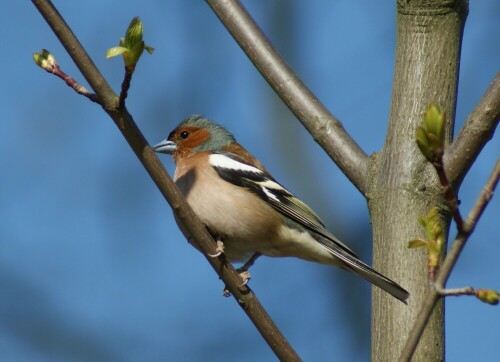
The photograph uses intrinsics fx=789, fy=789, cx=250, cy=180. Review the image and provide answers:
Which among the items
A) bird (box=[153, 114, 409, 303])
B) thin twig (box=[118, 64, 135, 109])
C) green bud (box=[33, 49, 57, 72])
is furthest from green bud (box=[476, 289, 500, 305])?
bird (box=[153, 114, 409, 303])

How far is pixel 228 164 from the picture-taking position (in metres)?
5.48

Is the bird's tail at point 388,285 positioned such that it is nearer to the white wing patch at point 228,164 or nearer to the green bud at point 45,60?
the green bud at point 45,60

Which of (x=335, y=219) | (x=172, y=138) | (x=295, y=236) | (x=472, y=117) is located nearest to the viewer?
(x=472, y=117)

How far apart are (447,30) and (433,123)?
1676mm

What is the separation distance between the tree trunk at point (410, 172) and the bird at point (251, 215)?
82cm

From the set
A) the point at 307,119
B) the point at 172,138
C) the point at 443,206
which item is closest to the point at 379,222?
the point at 443,206

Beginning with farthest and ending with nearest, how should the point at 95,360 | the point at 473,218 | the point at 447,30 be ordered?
1. the point at 95,360
2. the point at 447,30
3. the point at 473,218

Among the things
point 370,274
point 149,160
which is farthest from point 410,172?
point 149,160

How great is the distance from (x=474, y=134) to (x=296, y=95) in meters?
1.25

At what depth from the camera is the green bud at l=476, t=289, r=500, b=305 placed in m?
2.31

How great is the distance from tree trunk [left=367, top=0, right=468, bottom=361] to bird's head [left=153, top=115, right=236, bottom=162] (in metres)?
2.44

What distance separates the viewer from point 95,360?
892 centimetres

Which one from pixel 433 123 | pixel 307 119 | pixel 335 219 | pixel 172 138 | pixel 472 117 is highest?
pixel 335 219

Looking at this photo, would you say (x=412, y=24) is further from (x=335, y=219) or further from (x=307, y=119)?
(x=335, y=219)
